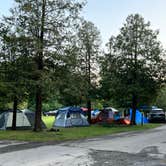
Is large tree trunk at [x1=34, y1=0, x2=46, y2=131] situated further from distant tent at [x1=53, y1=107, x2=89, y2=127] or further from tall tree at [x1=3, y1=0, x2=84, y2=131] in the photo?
distant tent at [x1=53, y1=107, x2=89, y2=127]

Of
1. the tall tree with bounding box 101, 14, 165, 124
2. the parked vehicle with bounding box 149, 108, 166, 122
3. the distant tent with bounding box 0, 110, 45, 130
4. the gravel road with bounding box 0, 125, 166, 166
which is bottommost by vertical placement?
the gravel road with bounding box 0, 125, 166, 166

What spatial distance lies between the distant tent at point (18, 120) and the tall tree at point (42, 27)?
3.99 meters

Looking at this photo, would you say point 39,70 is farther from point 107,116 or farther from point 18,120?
point 107,116

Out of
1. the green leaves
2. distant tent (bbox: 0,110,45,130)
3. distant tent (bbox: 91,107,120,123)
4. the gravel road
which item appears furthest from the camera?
distant tent (bbox: 91,107,120,123)

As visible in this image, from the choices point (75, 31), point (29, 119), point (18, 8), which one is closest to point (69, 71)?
point (75, 31)

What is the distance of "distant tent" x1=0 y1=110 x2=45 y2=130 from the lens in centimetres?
2363

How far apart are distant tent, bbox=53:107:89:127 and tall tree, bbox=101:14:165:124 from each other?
319cm

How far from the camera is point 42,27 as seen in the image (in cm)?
1972

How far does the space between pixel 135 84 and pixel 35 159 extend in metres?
17.4

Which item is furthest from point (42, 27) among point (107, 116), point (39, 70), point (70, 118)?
point (107, 116)

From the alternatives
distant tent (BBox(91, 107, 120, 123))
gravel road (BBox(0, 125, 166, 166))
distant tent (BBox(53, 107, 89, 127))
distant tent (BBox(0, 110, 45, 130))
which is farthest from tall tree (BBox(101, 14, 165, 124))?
gravel road (BBox(0, 125, 166, 166))

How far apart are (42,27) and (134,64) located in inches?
405

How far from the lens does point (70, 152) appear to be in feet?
38.9

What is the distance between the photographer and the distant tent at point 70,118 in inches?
1080
